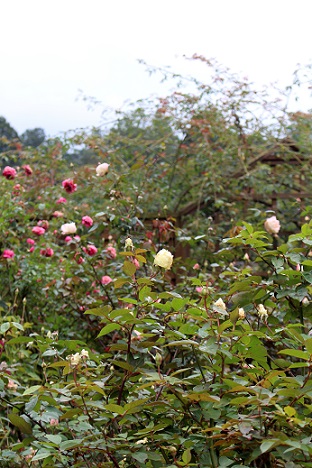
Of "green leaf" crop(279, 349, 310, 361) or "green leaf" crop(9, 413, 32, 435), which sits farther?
"green leaf" crop(9, 413, 32, 435)

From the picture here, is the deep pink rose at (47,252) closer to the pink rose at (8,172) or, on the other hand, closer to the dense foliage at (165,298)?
the dense foliage at (165,298)

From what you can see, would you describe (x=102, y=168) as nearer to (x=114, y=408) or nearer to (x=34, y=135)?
(x=114, y=408)

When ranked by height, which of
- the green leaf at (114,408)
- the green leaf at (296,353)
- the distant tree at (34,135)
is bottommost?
the green leaf at (114,408)

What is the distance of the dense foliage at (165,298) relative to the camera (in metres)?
1.23

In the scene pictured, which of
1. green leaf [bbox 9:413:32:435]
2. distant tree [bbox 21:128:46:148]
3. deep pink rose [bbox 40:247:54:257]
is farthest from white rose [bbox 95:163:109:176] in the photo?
distant tree [bbox 21:128:46:148]

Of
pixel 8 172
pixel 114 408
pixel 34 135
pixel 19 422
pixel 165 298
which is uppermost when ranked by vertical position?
pixel 34 135

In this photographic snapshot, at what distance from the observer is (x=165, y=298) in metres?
1.49

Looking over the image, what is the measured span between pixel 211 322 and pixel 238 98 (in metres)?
4.05

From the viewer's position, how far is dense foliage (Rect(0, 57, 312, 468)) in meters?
1.23

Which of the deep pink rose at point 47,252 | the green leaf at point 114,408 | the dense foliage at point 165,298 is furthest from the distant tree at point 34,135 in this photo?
the green leaf at point 114,408

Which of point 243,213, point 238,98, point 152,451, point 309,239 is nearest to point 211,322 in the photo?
point 152,451

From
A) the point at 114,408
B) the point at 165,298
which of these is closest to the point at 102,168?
the point at 165,298

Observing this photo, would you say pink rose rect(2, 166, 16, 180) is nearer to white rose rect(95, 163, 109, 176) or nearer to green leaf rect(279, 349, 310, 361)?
white rose rect(95, 163, 109, 176)

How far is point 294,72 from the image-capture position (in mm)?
4930
